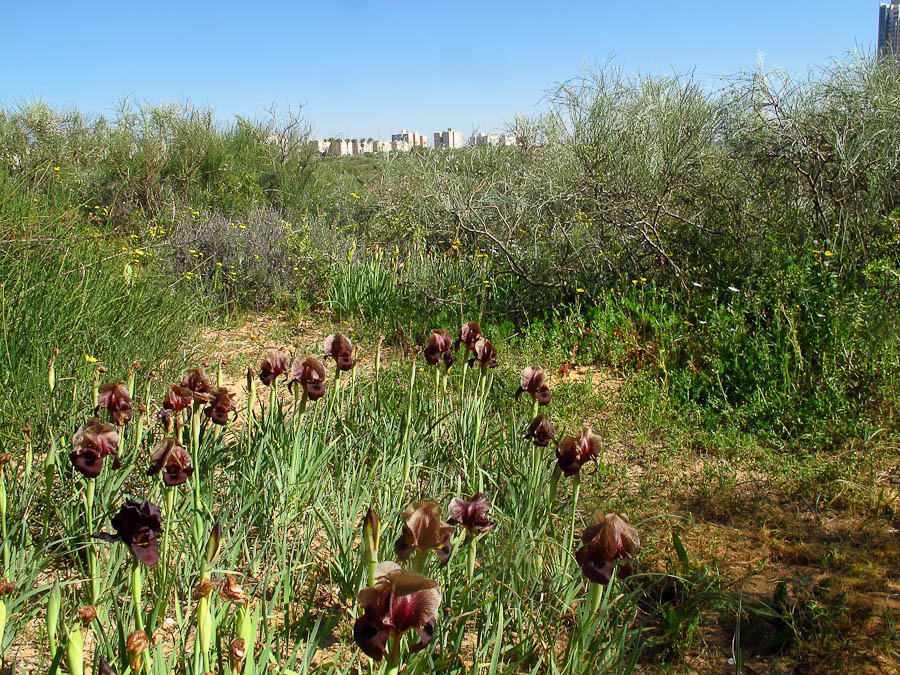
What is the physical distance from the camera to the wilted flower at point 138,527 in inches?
54.2

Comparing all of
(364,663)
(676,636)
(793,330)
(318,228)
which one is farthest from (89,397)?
(318,228)

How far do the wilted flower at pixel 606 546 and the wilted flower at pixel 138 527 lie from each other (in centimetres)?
82

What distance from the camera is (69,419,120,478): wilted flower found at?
1669 mm

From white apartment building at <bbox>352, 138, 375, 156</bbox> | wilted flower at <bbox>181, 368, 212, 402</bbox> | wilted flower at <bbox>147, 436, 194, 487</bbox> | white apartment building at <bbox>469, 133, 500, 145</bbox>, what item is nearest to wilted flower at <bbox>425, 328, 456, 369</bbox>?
wilted flower at <bbox>181, 368, 212, 402</bbox>

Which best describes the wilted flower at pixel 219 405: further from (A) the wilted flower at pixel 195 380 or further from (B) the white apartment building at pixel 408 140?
(B) the white apartment building at pixel 408 140

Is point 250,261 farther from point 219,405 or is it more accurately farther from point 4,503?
point 4,503

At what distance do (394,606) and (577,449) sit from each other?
0.92 meters

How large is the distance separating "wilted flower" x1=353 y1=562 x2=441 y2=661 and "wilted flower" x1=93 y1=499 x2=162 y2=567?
58 centimetres

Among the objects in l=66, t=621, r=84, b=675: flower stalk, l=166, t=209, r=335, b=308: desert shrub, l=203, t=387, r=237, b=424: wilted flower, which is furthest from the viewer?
l=166, t=209, r=335, b=308: desert shrub

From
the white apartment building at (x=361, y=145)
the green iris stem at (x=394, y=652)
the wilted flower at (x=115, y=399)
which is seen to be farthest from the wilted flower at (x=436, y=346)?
the white apartment building at (x=361, y=145)

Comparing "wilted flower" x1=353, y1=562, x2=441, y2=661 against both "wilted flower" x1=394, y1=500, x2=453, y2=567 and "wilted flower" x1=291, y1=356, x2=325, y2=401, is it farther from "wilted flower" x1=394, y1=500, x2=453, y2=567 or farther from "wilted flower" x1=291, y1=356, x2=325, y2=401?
"wilted flower" x1=291, y1=356, x2=325, y2=401

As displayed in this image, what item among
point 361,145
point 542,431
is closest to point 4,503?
point 542,431

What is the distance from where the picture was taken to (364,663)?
187 centimetres

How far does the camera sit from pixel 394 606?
100 centimetres
